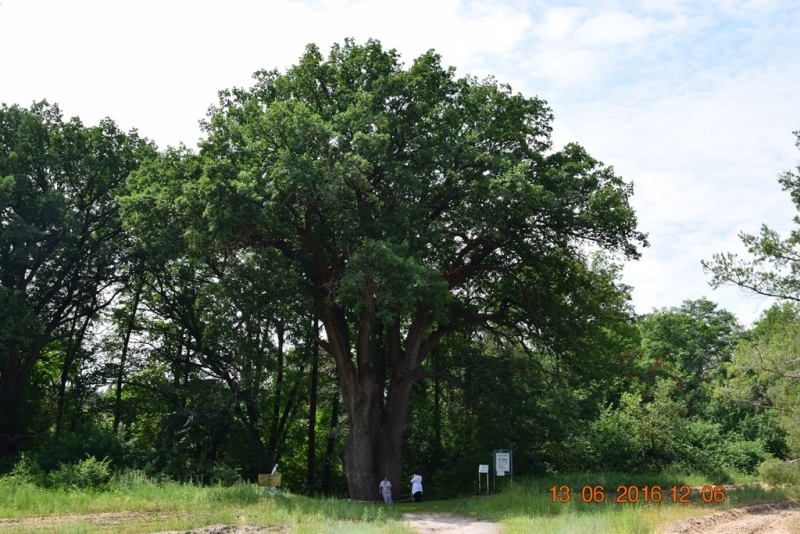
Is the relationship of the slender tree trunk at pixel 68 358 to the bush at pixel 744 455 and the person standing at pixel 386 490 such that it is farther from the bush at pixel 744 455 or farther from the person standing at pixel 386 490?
the bush at pixel 744 455

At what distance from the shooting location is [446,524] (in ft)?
54.7

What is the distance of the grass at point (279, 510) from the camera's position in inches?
563

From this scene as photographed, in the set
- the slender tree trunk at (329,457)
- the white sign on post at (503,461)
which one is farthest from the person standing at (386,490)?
the slender tree trunk at (329,457)

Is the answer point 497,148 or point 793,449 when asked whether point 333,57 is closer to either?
point 497,148

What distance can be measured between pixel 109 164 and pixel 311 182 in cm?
1467

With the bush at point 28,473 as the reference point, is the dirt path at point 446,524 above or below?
below

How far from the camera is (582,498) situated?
19.7m

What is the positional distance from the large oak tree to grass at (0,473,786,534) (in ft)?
18.1

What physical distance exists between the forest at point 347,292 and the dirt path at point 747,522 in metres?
2.55

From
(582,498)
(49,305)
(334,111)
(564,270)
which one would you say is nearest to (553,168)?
(564,270)

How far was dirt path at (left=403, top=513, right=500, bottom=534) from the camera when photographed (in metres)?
15.4

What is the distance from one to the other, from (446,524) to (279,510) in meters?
3.97
